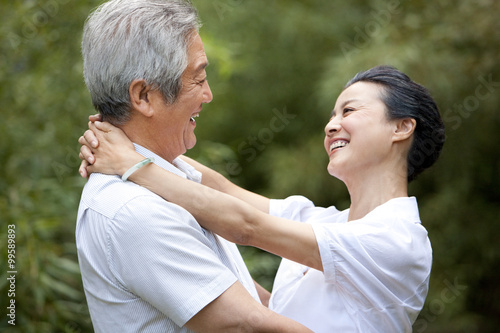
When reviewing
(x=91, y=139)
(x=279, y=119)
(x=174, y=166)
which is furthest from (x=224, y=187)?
(x=279, y=119)

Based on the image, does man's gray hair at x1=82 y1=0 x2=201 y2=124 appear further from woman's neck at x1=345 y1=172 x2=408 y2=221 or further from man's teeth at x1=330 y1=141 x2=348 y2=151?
woman's neck at x1=345 y1=172 x2=408 y2=221

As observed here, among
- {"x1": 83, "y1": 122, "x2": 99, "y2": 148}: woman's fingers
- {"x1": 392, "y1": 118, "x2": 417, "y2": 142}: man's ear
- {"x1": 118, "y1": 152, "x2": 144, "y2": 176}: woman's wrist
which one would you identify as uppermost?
{"x1": 83, "y1": 122, "x2": 99, "y2": 148}: woman's fingers

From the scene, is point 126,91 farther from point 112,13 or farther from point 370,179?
point 370,179

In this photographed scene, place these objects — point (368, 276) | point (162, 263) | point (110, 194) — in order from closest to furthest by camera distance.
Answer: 1. point (162, 263)
2. point (110, 194)
3. point (368, 276)

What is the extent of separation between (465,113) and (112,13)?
3.83 m

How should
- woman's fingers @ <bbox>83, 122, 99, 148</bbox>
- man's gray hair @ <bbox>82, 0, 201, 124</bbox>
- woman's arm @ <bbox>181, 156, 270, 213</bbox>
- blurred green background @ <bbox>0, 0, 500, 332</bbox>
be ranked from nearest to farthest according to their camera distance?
man's gray hair @ <bbox>82, 0, 201, 124</bbox>
woman's fingers @ <bbox>83, 122, 99, 148</bbox>
woman's arm @ <bbox>181, 156, 270, 213</bbox>
blurred green background @ <bbox>0, 0, 500, 332</bbox>

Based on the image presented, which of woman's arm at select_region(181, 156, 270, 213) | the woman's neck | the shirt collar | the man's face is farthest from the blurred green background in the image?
the woman's neck

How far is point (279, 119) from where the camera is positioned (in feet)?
19.6

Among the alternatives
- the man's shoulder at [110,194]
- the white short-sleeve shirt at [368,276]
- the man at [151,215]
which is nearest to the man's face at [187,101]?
the man at [151,215]

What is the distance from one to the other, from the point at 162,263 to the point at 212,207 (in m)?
0.29

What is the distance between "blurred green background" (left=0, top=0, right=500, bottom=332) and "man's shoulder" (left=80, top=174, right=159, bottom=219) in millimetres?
1878

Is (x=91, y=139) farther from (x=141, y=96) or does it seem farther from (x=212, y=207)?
(x=212, y=207)

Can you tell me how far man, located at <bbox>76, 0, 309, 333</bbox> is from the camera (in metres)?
1.59

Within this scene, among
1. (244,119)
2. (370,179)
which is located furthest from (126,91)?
(244,119)
